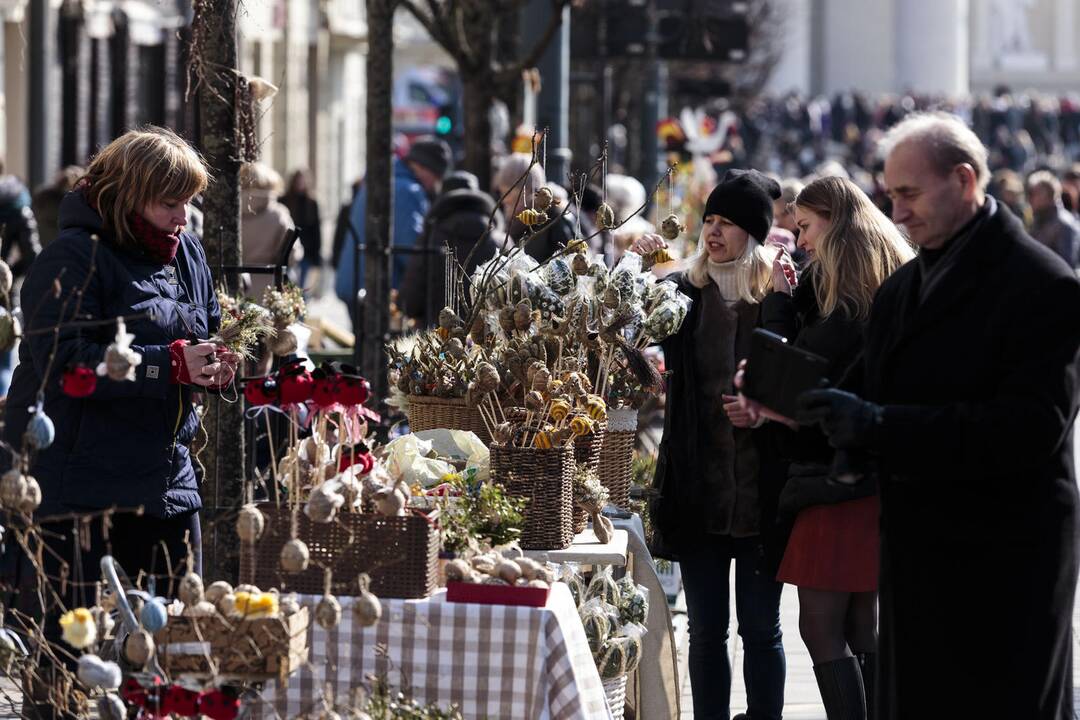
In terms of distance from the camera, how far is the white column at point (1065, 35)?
294 ft

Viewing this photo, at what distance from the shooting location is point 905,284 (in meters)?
4.14

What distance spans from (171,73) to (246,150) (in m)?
15.4

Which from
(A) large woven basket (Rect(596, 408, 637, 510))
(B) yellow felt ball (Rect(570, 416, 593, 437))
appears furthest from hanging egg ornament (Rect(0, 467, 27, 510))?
(A) large woven basket (Rect(596, 408, 637, 510))

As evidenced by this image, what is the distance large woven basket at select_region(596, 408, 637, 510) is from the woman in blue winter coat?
1446mm

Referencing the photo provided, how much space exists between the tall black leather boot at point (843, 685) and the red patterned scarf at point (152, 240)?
2143 mm

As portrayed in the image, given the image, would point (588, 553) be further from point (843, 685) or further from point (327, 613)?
point (327, 613)

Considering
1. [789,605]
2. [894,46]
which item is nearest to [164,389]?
[789,605]

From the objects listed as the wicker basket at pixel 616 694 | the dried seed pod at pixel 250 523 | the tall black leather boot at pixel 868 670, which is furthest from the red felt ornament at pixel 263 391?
the tall black leather boot at pixel 868 670

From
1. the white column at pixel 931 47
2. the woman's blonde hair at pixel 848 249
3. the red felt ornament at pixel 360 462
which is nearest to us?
Answer: the red felt ornament at pixel 360 462

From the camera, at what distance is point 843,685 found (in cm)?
545

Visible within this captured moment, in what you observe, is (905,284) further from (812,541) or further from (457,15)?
(457,15)

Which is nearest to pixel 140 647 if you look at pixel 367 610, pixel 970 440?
pixel 367 610

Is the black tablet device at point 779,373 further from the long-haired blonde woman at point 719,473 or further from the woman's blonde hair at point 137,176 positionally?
the long-haired blonde woman at point 719,473

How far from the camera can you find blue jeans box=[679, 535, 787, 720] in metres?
5.80
